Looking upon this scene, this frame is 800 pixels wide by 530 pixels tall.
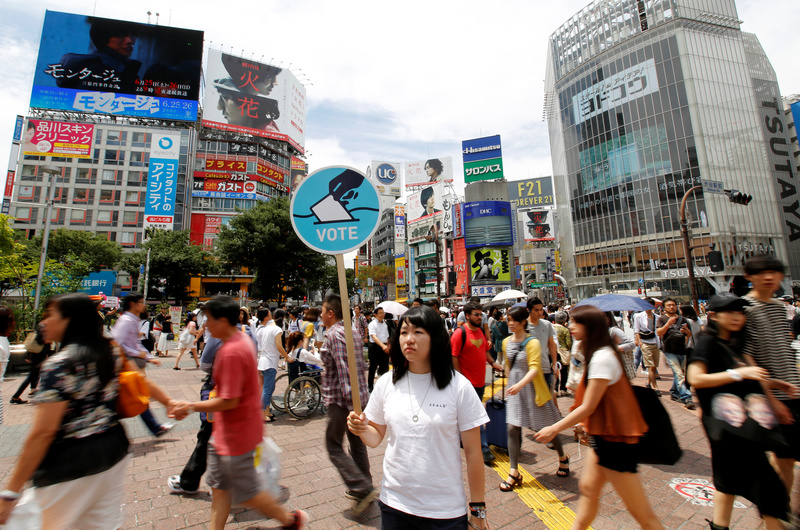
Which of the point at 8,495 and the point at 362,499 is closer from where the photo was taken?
the point at 8,495

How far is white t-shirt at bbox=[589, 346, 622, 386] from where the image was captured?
2469 millimetres

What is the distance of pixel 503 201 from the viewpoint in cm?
5453

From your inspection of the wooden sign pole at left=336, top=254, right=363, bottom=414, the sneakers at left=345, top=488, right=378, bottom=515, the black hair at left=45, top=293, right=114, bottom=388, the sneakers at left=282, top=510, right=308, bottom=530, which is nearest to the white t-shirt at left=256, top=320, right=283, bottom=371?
the sneakers at left=345, top=488, right=378, bottom=515

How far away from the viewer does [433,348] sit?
Answer: 1.91 m

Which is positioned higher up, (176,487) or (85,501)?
(85,501)

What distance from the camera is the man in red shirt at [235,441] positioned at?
253 cm

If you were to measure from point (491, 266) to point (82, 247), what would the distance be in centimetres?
4636

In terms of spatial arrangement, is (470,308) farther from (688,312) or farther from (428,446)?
(688,312)

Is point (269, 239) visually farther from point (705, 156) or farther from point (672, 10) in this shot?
point (672, 10)

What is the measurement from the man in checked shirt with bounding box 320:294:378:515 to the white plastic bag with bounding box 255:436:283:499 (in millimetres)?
733

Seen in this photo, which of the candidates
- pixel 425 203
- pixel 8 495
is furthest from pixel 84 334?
pixel 425 203

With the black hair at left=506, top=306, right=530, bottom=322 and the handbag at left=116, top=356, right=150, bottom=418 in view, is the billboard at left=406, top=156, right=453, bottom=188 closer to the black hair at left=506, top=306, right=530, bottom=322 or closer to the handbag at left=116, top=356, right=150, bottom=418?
the black hair at left=506, top=306, right=530, bottom=322

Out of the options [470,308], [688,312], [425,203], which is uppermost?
[425,203]

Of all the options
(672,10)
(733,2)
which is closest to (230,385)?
(672,10)
